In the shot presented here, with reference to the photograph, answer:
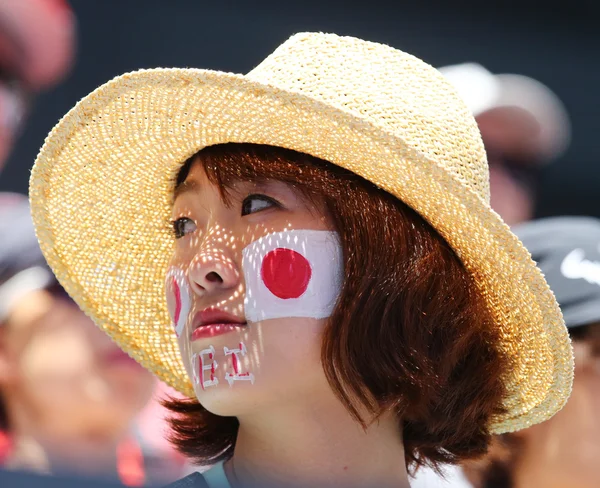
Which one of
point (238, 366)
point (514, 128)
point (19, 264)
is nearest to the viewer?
point (238, 366)

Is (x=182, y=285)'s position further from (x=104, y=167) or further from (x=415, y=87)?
(x=415, y=87)

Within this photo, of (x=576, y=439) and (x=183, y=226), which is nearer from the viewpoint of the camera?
(x=183, y=226)

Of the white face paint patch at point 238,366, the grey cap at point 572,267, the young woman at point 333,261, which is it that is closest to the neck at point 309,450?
the young woman at point 333,261

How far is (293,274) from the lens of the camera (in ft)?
5.10

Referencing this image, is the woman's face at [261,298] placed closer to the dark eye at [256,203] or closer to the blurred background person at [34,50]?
the dark eye at [256,203]

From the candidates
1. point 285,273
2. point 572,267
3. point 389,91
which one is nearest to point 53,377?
point 572,267

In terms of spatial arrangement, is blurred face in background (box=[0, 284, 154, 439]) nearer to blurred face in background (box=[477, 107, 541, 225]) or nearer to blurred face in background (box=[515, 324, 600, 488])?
blurred face in background (box=[515, 324, 600, 488])

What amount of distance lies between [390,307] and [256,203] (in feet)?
0.98

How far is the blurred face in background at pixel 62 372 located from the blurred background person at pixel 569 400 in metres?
1.32

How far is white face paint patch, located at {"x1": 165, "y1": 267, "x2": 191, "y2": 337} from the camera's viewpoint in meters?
1.66

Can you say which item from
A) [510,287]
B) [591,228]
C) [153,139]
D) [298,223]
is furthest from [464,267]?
[591,228]

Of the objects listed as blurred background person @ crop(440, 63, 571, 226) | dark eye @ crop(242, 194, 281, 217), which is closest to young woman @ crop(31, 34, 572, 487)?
dark eye @ crop(242, 194, 281, 217)

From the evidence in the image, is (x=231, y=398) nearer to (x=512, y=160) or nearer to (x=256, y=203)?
(x=256, y=203)

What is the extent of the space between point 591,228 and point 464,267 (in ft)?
3.48
